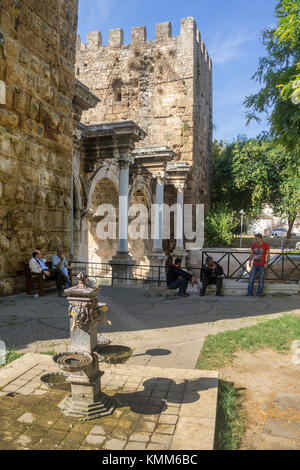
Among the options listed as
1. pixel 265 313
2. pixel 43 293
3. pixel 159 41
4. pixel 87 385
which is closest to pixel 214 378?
pixel 87 385

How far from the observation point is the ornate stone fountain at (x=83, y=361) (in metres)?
2.62

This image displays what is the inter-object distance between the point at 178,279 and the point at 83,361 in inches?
240

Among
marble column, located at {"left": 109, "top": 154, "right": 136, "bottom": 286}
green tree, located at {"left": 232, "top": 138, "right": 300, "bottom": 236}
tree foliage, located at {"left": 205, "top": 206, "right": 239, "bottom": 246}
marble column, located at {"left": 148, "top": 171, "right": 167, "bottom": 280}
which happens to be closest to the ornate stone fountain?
marble column, located at {"left": 109, "top": 154, "right": 136, "bottom": 286}

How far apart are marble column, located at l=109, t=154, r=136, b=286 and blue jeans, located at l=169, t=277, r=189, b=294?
3.37 meters

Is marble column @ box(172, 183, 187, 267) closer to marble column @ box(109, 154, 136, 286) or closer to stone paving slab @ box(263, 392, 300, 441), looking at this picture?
marble column @ box(109, 154, 136, 286)

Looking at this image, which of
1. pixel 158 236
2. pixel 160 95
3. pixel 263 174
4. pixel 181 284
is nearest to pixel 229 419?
pixel 181 284

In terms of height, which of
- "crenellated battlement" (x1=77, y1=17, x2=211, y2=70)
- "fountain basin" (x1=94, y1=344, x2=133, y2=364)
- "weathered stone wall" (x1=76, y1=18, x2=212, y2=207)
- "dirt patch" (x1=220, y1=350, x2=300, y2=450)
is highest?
"crenellated battlement" (x1=77, y1=17, x2=211, y2=70)

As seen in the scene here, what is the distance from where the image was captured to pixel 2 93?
5988 millimetres

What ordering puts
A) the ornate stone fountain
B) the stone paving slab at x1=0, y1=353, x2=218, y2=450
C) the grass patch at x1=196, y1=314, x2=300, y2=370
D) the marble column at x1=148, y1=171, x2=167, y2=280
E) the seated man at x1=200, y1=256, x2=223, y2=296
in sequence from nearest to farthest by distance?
the stone paving slab at x1=0, y1=353, x2=218, y2=450 → the ornate stone fountain → the grass patch at x1=196, y1=314, x2=300, y2=370 → the seated man at x1=200, y1=256, x2=223, y2=296 → the marble column at x1=148, y1=171, x2=167, y2=280

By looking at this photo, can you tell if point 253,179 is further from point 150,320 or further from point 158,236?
point 150,320

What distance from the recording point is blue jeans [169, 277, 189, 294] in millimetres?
8453

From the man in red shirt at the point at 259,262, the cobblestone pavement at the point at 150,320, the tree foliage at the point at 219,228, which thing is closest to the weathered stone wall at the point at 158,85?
the tree foliage at the point at 219,228

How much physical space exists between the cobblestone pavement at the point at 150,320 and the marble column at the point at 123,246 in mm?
3869

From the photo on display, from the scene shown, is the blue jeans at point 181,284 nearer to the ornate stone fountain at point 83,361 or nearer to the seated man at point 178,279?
the seated man at point 178,279
